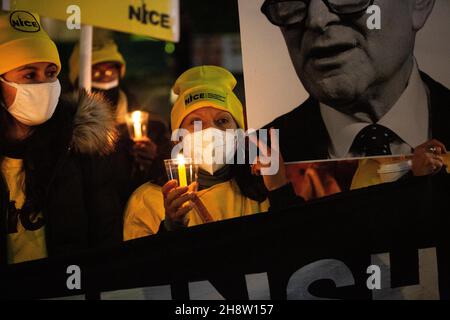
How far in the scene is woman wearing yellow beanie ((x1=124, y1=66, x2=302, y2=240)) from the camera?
155 inches

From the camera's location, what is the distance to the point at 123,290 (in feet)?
12.5

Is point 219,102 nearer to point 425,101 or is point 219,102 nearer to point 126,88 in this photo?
point 425,101

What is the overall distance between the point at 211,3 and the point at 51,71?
42.5 inches

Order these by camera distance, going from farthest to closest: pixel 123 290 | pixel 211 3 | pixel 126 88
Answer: pixel 126 88, pixel 211 3, pixel 123 290

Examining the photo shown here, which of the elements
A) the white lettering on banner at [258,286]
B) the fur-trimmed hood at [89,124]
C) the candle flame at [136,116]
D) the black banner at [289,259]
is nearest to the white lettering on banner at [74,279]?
the black banner at [289,259]

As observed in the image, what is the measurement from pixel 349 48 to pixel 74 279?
1856 mm

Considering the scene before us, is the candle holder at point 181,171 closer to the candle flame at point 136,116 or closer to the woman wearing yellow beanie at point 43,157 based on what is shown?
the woman wearing yellow beanie at point 43,157

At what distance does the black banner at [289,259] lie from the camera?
383 cm

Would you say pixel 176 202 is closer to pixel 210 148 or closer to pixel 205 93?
pixel 210 148

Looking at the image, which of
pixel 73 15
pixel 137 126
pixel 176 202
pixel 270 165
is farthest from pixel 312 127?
pixel 137 126

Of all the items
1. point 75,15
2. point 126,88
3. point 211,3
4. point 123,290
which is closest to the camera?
point 123,290

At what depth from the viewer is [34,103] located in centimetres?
395

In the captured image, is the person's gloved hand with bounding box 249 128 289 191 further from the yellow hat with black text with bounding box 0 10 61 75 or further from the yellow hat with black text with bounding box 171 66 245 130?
the yellow hat with black text with bounding box 0 10 61 75
